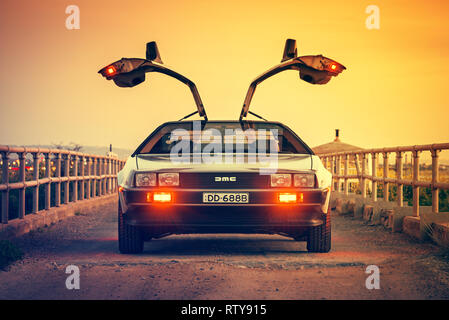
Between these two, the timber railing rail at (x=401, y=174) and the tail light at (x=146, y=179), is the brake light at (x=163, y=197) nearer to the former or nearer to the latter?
the tail light at (x=146, y=179)

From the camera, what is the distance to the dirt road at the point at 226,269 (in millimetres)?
5574

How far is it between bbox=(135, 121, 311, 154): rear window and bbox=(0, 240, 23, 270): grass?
185 cm

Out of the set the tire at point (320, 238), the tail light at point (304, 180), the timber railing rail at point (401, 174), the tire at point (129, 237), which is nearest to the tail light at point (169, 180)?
the tire at point (129, 237)

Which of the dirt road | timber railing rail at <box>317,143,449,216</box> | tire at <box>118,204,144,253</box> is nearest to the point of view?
the dirt road

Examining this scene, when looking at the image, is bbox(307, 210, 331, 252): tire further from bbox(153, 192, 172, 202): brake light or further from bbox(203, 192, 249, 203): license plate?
bbox(153, 192, 172, 202): brake light

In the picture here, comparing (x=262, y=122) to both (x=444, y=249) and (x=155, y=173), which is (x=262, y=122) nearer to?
(x=155, y=173)

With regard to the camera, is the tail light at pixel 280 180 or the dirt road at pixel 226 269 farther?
the tail light at pixel 280 180

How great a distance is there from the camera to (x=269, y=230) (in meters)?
7.55

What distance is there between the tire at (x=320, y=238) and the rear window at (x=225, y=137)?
979mm

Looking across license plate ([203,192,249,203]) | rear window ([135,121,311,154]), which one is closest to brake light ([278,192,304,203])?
license plate ([203,192,249,203])

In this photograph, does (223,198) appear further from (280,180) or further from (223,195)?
(280,180)

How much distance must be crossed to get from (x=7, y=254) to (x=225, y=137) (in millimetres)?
2900

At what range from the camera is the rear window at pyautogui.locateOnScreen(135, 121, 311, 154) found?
27.2 ft

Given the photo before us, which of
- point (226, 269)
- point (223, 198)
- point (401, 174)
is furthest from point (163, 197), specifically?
point (401, 174)
